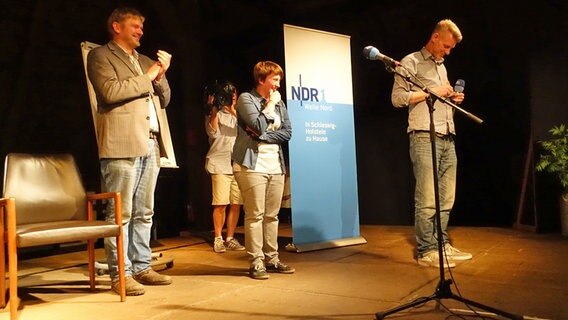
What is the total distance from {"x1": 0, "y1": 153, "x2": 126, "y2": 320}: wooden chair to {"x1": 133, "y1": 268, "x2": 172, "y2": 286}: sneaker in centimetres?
29

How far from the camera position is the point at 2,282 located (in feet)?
8.82

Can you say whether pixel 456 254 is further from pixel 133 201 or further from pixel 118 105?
pixel 118 105

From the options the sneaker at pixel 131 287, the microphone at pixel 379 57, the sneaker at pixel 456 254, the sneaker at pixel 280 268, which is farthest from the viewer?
the sneaker at pixel 456 254

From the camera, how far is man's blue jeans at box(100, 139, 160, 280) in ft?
9.61

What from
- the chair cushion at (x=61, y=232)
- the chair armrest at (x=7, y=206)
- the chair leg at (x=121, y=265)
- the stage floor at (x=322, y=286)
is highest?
the chair armrest at (x=7, y=206)

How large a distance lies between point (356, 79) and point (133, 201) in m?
3.97

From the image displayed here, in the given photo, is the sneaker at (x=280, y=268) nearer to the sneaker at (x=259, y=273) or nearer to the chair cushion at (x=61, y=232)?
the sneaker at (x=259, y=273)

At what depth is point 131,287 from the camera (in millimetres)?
2883

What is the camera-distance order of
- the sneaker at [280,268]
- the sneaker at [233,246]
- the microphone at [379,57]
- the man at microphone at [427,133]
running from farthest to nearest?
the sneaker at [233,246], the man at microphone at [427,133], the sneaker at [280,268], the microphone at [379,57]

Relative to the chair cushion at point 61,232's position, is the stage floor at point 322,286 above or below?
below

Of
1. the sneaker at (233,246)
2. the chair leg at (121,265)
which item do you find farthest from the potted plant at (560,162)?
the chair leg at (121,265)

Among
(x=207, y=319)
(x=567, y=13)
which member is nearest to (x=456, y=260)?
(x=207, y=319)

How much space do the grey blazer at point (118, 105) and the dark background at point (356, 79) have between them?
1.85 m

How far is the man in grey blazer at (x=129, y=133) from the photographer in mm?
2896
